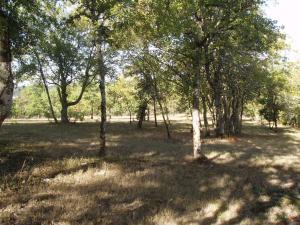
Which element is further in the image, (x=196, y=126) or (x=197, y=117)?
(x=197, y=117)

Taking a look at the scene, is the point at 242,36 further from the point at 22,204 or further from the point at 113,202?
the point at 22,204

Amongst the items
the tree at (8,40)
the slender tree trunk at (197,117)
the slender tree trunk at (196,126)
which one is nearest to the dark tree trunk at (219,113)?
the slender tree trunk at (197,117)

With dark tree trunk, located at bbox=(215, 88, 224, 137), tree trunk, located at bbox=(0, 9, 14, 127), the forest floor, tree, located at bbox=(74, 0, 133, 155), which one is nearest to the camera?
the forest floor

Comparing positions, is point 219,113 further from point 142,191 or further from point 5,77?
point 5,77

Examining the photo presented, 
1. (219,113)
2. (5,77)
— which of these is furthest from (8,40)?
(219,113)

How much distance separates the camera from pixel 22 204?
32.8 ft

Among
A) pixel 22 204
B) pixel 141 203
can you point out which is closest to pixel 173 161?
pixel 141 203

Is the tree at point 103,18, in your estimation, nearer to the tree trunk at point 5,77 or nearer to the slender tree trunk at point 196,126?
the slender tree trunk at point 196,126

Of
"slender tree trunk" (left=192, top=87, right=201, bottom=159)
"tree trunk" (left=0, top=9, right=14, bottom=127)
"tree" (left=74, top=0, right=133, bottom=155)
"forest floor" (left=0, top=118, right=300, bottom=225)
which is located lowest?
"forest floor" (left=0, top=118, right=300, bottom=225)

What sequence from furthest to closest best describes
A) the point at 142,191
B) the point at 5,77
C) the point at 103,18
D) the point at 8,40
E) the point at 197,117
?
the point at 197,117, the point at 103,18, the point at 142,191, the point at 8,40, the point at 5,77

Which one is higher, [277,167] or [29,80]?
[29,80]

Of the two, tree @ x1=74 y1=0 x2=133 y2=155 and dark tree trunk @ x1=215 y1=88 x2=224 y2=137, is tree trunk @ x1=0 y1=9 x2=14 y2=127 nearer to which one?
tree @ x1=74 y1=0 x2=133 y2=155

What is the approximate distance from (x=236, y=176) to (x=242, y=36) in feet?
25.5

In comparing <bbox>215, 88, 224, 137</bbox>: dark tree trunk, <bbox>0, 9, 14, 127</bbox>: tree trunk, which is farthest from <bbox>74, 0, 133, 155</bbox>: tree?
<bbox>215, 88, 224, 137</bbox>: dark tree trunk
